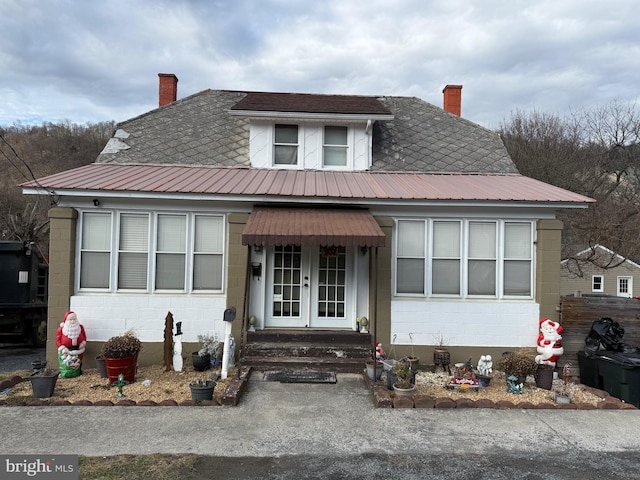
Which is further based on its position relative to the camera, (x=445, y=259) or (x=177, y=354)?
(x=445, y=259)

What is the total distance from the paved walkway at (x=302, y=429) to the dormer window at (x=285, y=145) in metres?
6.01

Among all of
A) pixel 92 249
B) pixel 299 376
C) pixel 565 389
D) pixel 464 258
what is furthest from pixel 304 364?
pixel 92 249

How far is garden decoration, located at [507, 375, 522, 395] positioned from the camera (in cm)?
703

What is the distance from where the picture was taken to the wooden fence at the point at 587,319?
8359mm

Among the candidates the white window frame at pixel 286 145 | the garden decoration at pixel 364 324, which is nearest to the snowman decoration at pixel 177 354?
the garden decoration at pixel 364 324

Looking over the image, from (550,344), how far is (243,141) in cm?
870

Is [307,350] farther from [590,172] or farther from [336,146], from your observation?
[590,172]

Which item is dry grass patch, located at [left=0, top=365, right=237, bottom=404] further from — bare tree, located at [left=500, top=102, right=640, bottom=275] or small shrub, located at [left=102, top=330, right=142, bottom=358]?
bare tree, located at [left=500, top=102, right=640, bottom=275]

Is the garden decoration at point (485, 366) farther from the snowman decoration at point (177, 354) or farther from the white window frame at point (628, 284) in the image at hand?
the white window frame at point (628, 284)

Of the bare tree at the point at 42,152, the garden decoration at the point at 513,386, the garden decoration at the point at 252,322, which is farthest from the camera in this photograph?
the bare tree at the point at 42,152

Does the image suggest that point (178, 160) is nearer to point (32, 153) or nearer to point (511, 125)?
point (511, 125)

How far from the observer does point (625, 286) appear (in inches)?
1156

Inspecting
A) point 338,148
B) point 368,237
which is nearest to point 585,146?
point 338,148

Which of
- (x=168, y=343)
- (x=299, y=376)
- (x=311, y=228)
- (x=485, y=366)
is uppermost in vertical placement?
(x=311, y=228)
